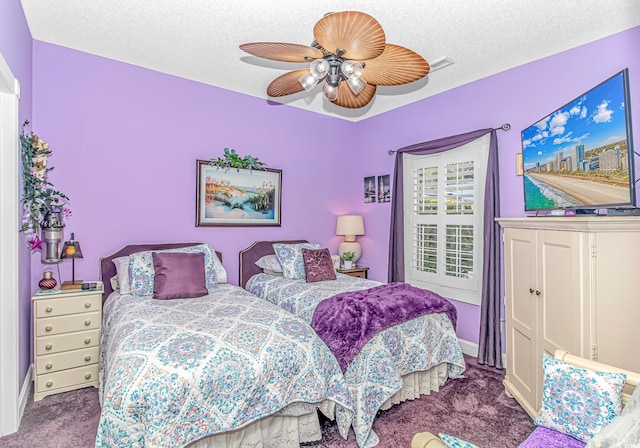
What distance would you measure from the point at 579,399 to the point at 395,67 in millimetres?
1925

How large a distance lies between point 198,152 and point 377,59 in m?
2.33

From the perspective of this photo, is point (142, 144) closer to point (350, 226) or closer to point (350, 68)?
point (350, 68)

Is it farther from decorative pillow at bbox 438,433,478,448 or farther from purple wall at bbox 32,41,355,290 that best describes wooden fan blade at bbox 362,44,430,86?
purple wall at bbox 32,41,355,290

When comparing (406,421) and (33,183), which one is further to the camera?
(33,183)

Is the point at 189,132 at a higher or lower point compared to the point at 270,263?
higher

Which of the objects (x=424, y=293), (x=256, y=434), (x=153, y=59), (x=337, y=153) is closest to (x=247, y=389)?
(x=256, y=434)

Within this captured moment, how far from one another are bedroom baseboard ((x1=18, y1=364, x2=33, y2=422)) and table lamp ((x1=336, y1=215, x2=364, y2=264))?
10.7 feet

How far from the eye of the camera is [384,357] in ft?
7.79

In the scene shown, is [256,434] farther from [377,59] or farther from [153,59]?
[153,59]

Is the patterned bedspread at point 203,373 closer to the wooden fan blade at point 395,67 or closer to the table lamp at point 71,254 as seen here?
the table lamp at point 71,254

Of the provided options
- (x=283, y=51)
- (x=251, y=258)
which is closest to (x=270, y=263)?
(x=251, y=258)

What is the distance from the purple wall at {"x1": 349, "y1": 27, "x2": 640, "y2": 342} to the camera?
8.64 ft

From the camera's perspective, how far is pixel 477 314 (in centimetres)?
352

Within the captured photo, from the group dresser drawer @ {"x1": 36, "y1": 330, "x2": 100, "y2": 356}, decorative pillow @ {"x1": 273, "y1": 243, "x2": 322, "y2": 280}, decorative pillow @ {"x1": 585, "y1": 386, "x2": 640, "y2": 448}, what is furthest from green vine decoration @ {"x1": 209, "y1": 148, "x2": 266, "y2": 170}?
decorative pillow @ {"x1": 585, "y1": 386, "x2": 640, "y2": 448}
